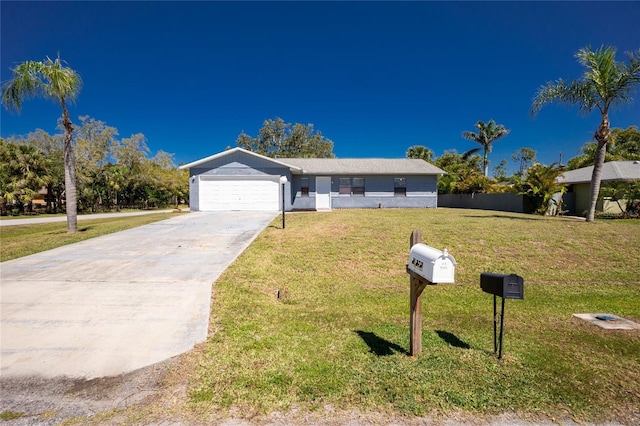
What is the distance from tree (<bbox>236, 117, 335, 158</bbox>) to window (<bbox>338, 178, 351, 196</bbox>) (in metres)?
21.6

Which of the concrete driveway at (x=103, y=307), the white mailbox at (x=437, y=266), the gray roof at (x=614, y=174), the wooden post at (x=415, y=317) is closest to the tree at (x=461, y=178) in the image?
the gray roof at (x=614, y=174)

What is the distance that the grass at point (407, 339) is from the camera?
253 centimetres

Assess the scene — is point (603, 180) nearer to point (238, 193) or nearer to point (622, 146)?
point (622, 146)

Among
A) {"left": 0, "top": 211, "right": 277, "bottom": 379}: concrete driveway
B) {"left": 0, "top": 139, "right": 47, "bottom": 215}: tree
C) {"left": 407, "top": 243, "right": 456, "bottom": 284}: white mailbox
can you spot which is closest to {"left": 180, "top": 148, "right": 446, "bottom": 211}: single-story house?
{"left": 0, "top": 211, "right": 277, "bottom": 379}: concrete driveway

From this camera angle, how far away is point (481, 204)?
75.6 ft

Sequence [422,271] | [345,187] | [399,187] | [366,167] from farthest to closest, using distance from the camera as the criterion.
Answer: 1. [366,167]
2. [399,187]
3. [345,187]
4. [422,271]

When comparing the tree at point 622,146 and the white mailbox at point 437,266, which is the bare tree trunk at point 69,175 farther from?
the tree at point 622,146

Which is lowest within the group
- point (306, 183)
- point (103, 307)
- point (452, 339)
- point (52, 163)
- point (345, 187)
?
point (452, 339)

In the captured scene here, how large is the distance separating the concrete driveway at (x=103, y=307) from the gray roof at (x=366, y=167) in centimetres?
1344

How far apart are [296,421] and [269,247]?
6.02 m

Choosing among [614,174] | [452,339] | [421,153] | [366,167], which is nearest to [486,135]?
[421,153]

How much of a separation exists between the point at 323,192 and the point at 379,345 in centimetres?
1729

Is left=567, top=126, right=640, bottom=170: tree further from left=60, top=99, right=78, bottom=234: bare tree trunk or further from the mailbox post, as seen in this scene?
left=60, top=99, right=78, bottom=234: bare tree trunk

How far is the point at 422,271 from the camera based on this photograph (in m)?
2.90
